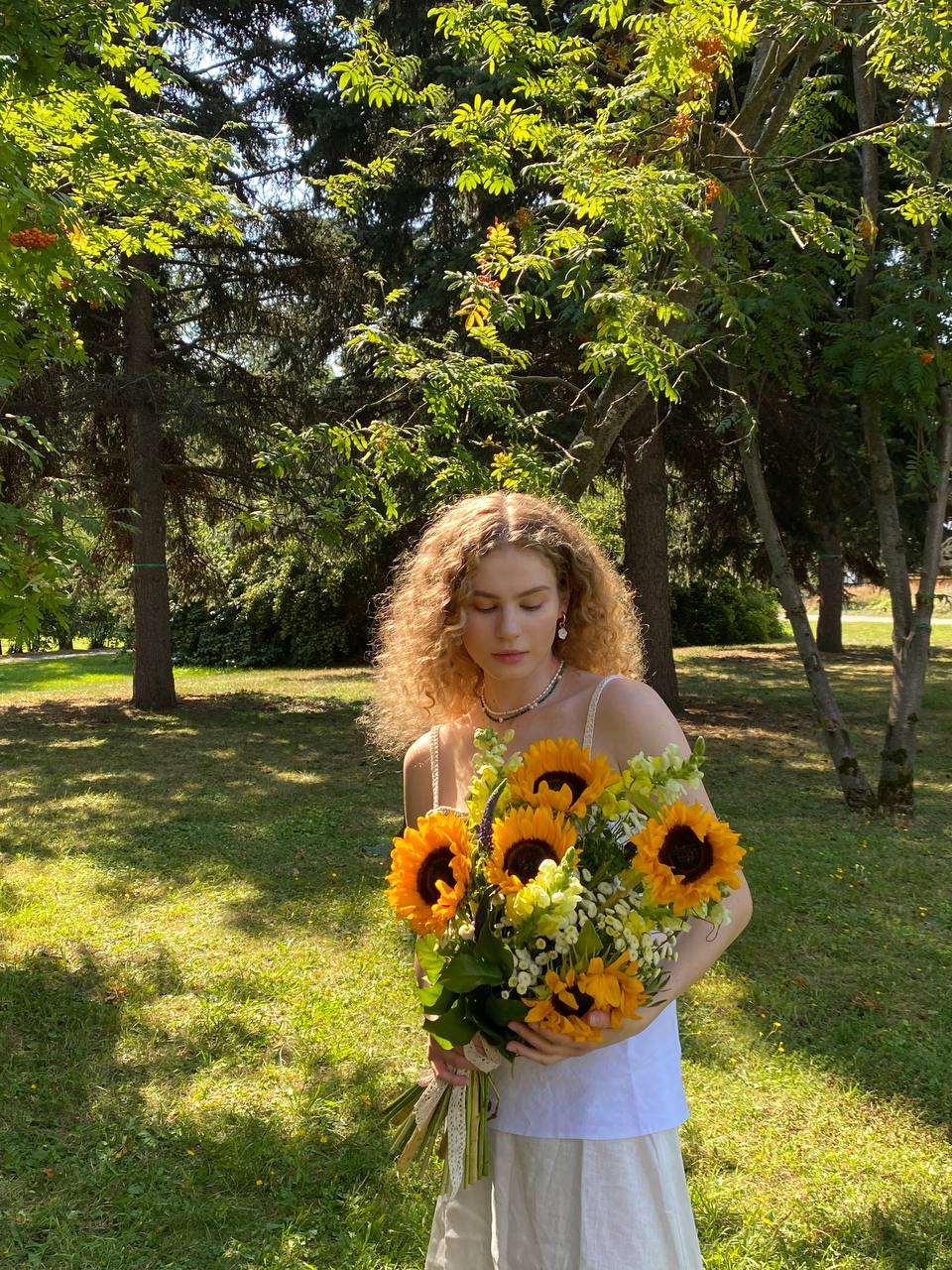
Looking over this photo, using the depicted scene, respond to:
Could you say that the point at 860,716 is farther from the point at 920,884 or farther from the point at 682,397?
the point at 920,884

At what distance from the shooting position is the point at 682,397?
33.2ft

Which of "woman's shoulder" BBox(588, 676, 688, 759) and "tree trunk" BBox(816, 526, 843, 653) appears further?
"tree trunk" BBox(816, 526, 843, 653)

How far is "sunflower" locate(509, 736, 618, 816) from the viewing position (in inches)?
55.8

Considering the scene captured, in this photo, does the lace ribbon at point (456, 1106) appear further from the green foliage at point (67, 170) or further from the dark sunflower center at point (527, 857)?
the green foliage at point (67, 170)

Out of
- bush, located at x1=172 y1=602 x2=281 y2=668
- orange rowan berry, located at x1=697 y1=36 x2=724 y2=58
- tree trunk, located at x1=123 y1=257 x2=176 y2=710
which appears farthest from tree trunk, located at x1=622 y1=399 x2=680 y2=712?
bush, located at x1=172 y1=602 x2=281 y2=668

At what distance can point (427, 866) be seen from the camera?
59.6 inches

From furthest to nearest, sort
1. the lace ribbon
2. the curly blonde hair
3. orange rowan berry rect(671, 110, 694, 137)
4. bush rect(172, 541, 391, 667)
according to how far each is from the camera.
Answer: bush rect(172, 541, 391, 667) → orange rowan berry rect(671, 110, 694, 137) → the curly blonde hair → the lace ribbon

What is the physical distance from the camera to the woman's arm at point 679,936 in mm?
1429

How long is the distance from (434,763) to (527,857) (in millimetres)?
555

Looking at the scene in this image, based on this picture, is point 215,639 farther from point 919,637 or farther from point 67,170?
point 67,170

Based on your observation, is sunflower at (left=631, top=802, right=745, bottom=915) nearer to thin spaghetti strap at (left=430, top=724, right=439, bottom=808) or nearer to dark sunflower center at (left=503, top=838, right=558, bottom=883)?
dark sunflower center at (left=503, top=838, right=558, bottom=883)

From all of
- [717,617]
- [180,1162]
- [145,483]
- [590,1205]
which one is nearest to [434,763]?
[590,1205]

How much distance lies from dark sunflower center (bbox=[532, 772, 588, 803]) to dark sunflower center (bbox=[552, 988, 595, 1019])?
11.1 inches

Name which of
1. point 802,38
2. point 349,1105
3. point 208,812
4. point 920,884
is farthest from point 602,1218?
point 208,812
